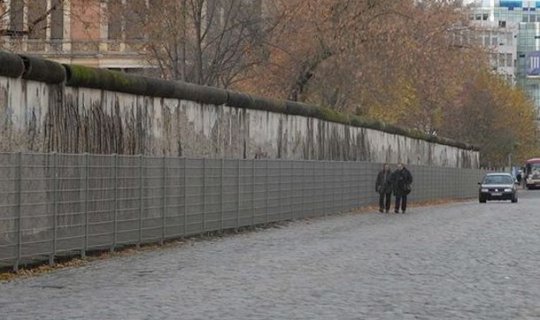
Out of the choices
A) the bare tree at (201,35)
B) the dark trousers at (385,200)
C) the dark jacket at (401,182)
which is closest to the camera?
the bare tree at (201,35)

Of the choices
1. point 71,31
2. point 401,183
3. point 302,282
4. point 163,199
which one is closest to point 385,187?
point 401,183

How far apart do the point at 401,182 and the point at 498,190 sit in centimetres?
1669

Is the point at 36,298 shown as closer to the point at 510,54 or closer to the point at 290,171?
the point at 290,171

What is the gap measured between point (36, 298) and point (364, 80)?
30100mm

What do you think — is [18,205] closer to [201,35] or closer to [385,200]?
[201,35]

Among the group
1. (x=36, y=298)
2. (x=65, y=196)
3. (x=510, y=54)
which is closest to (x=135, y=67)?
(x=65, y=196)

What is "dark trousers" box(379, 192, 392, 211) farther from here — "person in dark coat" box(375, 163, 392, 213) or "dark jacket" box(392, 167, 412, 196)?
"dark jacket" box(392, 167, 412, 196)

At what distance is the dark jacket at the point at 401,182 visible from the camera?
3438 centimetres

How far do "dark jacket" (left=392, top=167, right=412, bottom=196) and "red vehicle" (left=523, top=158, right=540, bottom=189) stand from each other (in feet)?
224

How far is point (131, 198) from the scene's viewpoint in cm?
1823

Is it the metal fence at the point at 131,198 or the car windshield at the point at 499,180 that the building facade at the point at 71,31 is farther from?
the car windshield at the point at 499,180

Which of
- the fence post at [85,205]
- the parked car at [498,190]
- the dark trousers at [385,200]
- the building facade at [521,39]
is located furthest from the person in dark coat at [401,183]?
the building facade at [521,39]

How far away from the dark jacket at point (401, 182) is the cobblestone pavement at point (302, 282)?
12.9 meters

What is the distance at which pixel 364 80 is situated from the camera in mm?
40500
